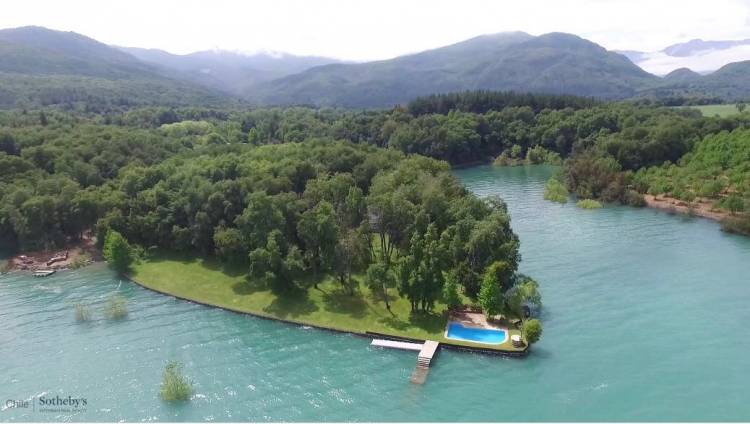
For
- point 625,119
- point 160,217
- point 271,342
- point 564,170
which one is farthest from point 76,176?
point 625,119

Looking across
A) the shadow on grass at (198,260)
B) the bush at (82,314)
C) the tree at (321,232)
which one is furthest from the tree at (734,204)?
the bush at (82,314)

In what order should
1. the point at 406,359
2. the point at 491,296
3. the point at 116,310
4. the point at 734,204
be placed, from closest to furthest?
the point at 406,359 < the point at 491,296 < the point at 116,310 < the point at 734,204

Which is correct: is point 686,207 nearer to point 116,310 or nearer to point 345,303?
point 345,303

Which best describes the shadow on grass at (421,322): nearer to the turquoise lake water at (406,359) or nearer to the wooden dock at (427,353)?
the wooden dock at (427,353)

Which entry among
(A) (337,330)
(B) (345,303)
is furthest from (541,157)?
(A) (337,330)

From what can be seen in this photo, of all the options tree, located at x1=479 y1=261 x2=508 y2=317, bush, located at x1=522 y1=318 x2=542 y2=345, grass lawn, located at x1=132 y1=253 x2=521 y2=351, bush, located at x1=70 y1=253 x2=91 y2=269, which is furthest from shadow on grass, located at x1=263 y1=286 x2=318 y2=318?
bush, located at x1=70 y1=253 x2=91 y2=269

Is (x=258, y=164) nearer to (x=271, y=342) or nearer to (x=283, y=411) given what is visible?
(x=271, y=342)

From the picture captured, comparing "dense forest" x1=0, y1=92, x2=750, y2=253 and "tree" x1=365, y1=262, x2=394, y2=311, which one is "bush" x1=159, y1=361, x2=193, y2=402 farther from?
"dense forest" x1=0, y1=92, x2=750, y2=253
